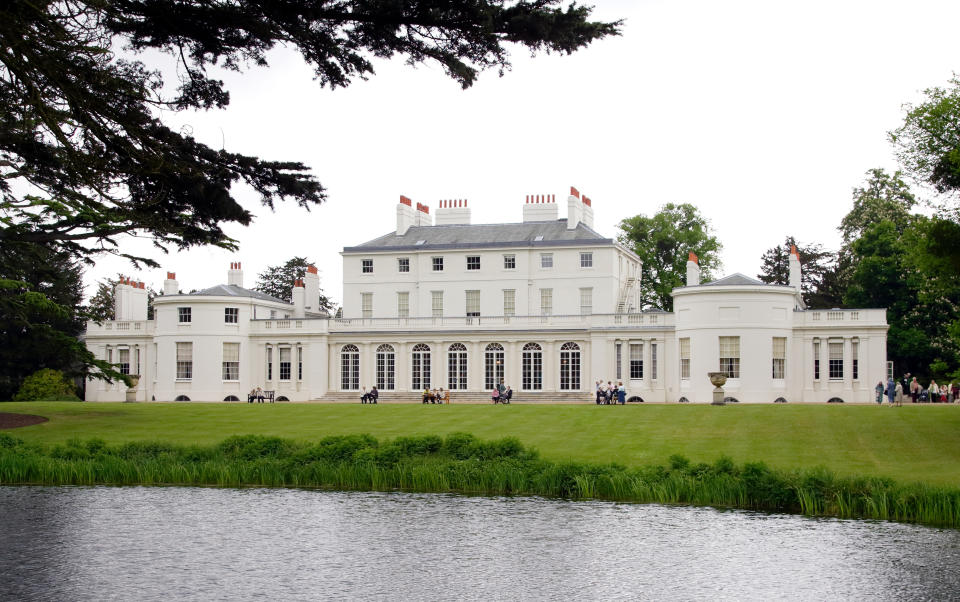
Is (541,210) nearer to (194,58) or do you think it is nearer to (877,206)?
(877,206)

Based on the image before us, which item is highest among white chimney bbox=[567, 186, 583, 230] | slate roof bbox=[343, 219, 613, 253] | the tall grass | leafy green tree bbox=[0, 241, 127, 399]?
white chimney bbox=[567, 186, 583, 230]

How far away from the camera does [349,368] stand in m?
52.8

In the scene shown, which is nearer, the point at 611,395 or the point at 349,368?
the point at 611,395

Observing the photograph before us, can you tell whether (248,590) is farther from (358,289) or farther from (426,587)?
(358,289)

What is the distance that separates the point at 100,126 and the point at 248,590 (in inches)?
243

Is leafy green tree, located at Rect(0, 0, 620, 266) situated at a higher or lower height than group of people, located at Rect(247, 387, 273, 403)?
higher

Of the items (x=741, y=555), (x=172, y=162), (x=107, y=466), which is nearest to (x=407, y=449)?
(x=107, y=466)

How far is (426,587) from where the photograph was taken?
13.8m

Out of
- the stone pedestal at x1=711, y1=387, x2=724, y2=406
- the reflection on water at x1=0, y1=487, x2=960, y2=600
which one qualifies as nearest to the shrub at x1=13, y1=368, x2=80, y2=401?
the stone pedestal at x1=711, y1=387, x2=724, y2=406

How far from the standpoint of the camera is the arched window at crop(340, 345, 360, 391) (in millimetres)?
52562

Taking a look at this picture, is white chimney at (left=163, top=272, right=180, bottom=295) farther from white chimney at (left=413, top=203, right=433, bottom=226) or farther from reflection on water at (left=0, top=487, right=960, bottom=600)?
reflection on water at (left=0, top=487, right=960, bottom=600)

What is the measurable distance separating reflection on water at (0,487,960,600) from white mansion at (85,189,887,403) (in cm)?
2641

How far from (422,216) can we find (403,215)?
195cm

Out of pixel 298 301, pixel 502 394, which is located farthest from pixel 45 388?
pixel 502 394
